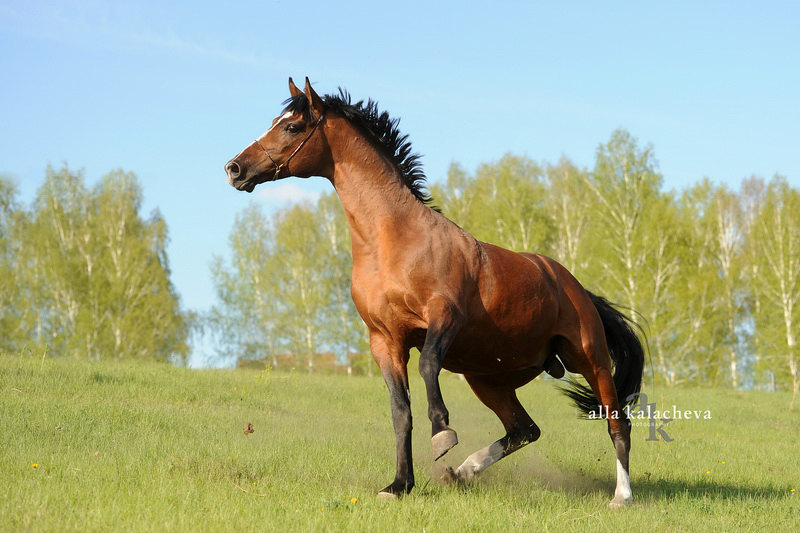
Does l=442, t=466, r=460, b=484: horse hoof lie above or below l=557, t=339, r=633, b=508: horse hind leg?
below

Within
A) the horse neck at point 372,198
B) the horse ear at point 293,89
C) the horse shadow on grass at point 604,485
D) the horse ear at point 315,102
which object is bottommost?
the horse shadow on grass at point 604,485

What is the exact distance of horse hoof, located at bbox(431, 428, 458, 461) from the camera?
5.40 meters

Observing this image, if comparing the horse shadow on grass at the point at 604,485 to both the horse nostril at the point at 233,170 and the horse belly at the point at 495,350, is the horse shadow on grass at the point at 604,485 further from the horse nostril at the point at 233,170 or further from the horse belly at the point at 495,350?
the horse nostril at the point at 233,170

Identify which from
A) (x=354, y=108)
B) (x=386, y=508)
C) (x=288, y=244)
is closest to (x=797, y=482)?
(x=386, y=508)

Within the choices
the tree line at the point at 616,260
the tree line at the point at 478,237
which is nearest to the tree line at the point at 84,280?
the tree line at the point at 478,237

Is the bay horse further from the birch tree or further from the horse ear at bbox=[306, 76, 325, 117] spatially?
the birch tree

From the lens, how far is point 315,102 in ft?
20.7

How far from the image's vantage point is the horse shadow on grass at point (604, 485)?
7094mm

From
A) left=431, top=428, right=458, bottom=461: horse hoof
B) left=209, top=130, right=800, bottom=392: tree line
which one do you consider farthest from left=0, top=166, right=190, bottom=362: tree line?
left=431, top=428, right=458, bottom=461: horse hoof

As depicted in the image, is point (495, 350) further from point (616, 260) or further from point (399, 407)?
point (616, 260)

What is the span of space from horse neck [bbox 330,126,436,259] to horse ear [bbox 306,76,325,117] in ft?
1.03

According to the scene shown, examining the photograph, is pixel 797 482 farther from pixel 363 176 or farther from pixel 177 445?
pixel 177 445

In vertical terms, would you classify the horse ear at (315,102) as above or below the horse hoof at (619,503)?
above

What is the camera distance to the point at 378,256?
613 centimetres
